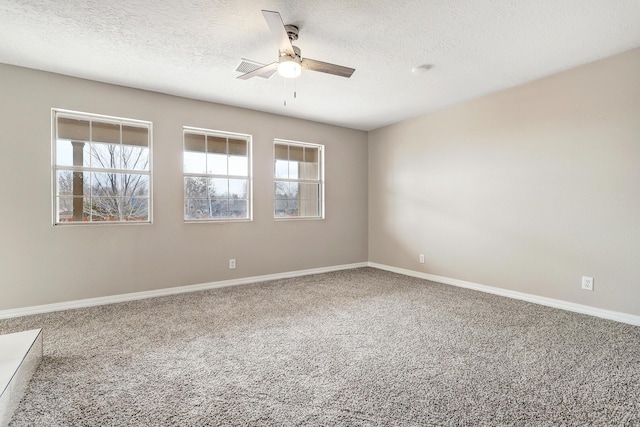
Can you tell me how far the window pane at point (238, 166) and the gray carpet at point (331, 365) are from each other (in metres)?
1.90

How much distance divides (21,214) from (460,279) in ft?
17.1

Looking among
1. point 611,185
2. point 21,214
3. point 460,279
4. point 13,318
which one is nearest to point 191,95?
point 21,214

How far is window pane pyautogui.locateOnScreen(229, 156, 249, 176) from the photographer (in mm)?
4449

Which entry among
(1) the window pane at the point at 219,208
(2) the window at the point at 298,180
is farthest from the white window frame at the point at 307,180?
(1) the window pane at the point at 219,208

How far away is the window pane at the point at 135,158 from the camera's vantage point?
3721 millimetres

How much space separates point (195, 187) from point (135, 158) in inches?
30.3

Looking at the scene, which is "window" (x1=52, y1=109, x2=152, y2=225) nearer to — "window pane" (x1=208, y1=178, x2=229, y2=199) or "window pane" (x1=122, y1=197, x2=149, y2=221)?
"window pane" (x1=122, y1=197, x2=149, y2=221)

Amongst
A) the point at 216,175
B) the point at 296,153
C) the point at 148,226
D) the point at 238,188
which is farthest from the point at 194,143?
the point at 296,153

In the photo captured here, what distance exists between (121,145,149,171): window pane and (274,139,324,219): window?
1.79 meters

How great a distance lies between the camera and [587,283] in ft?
10.2

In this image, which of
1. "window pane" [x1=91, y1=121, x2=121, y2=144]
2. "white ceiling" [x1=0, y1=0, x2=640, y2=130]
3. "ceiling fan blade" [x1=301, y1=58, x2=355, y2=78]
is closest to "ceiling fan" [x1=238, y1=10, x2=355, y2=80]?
"ceiling fan blade" [x1=301, y1=58, x2=355, y2=78]

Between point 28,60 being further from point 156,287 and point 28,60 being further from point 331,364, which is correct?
point 331,364

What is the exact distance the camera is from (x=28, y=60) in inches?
118

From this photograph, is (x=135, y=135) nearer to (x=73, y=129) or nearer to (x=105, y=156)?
(x=105, y=156)
